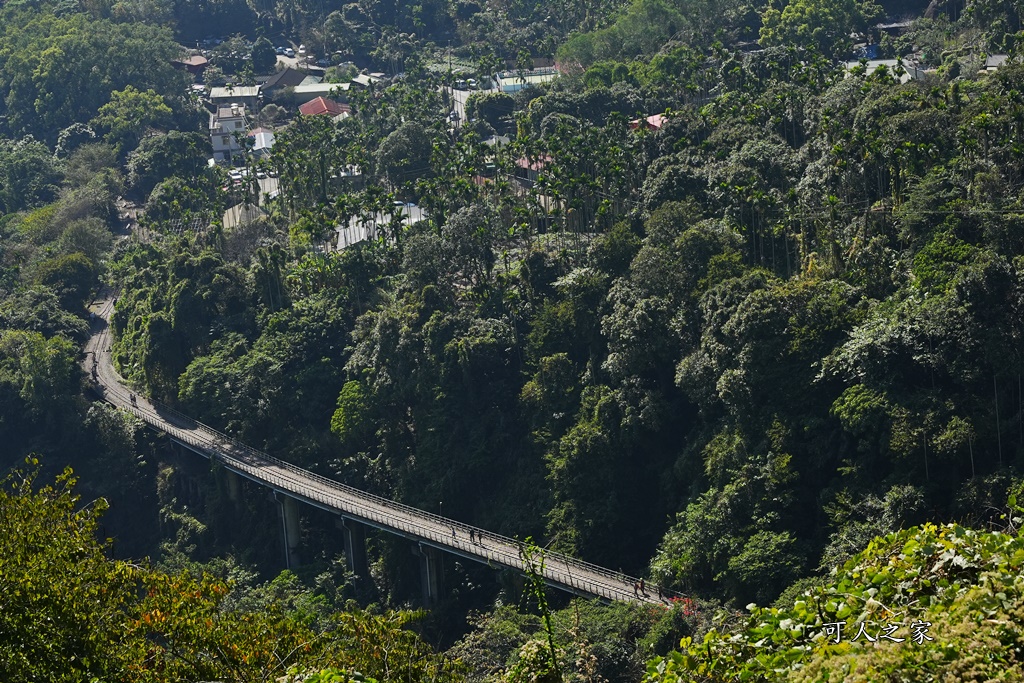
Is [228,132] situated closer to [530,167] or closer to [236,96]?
[236,96]

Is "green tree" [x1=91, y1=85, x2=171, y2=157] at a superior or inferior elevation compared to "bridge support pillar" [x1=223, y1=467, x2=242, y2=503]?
superior

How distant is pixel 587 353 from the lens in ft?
225

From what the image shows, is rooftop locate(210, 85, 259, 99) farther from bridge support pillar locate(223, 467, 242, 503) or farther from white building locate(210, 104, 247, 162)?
bridge support pillar locate(223, 467, 242, 503)

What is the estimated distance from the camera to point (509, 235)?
7631cm

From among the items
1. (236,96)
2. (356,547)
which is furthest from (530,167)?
(236,96)

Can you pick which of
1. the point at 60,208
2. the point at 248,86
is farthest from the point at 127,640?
the point at 248,86

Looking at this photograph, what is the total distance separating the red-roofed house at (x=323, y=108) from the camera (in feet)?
405

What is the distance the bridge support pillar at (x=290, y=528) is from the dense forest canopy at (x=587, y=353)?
3.36 feet

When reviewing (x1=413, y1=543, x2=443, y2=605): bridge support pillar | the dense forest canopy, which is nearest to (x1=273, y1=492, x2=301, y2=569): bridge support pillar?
the dense forest canopy

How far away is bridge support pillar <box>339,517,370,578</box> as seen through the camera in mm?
70562

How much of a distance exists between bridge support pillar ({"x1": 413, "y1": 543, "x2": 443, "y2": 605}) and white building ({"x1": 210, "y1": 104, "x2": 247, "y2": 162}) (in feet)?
207

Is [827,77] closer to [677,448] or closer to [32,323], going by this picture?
[677,448]

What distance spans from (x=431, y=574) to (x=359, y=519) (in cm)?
541

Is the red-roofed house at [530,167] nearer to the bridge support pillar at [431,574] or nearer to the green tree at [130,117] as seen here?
the bridge support pillar at [431,574]
